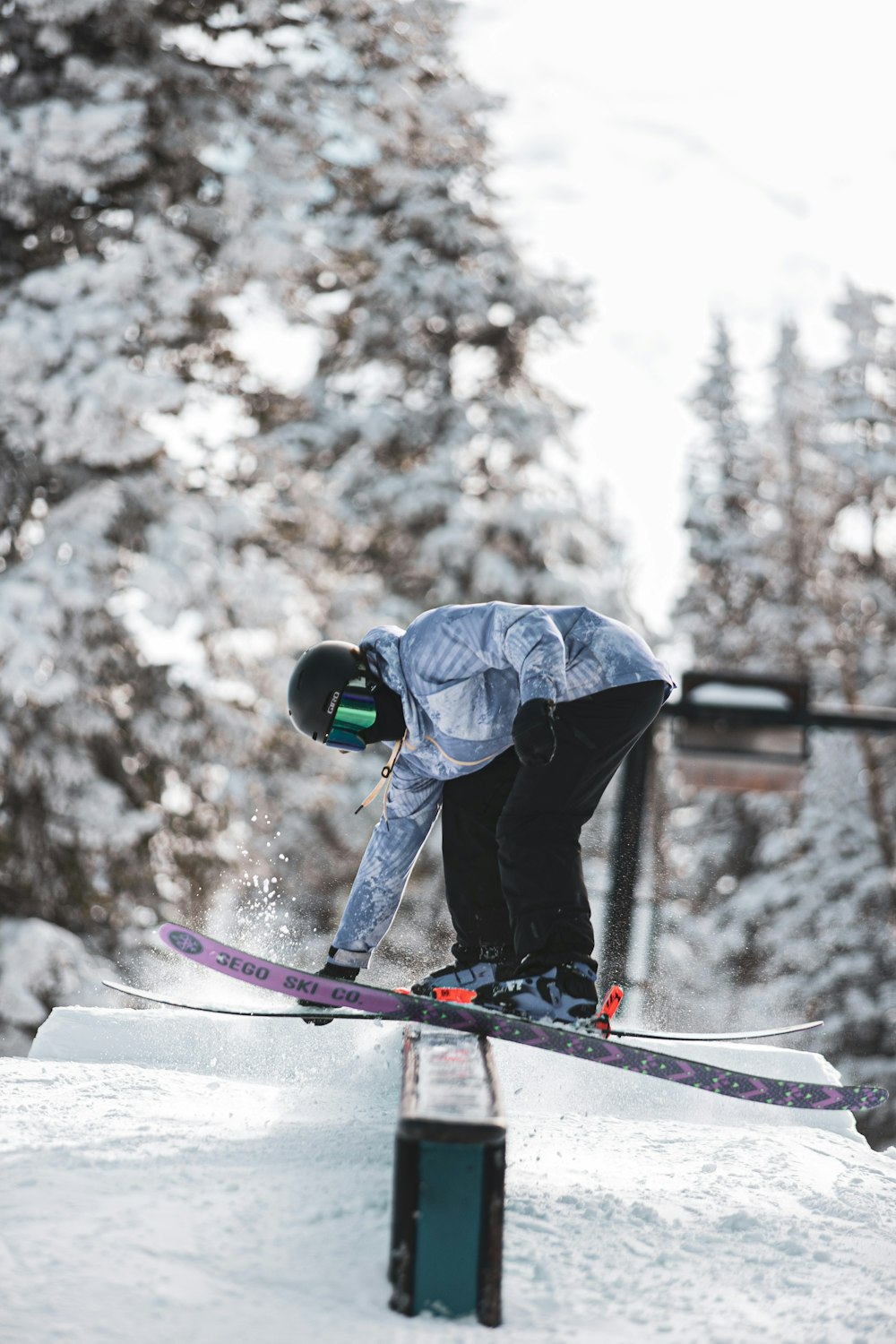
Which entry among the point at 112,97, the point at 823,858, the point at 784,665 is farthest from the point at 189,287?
the point at 784,665

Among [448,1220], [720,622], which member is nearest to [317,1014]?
[448,1220]

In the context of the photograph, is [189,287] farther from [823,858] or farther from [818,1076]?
[823,858]

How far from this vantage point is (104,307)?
9.14 m

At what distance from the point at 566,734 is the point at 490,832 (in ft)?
2.00

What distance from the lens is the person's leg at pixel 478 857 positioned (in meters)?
4.30

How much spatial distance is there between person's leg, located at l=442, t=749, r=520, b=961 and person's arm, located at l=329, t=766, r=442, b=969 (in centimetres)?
10

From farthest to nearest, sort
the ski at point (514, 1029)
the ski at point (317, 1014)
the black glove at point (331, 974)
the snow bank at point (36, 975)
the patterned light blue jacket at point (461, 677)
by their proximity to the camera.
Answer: the snow bank at point (36, 975)
the black glove at point (331, 974)
the ski at point (317, 1014)
the patterned light blue jacket at point (461, 677)
the ski at point (514, 1029)

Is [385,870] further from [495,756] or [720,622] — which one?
[720,622]

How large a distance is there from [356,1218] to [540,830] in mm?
1410

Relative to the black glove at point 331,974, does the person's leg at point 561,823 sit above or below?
above

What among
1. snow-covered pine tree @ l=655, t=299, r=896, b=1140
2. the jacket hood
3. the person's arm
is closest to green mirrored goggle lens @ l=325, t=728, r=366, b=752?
the jacket hood

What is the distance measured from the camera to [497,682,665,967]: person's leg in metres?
3.71

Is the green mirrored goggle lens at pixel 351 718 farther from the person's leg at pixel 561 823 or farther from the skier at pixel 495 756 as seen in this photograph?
the person's leg at pixel 561 823

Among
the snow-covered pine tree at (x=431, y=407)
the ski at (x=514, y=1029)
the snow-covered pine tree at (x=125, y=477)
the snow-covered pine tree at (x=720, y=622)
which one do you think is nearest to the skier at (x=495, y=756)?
the ski at (x=514, y=1029)
